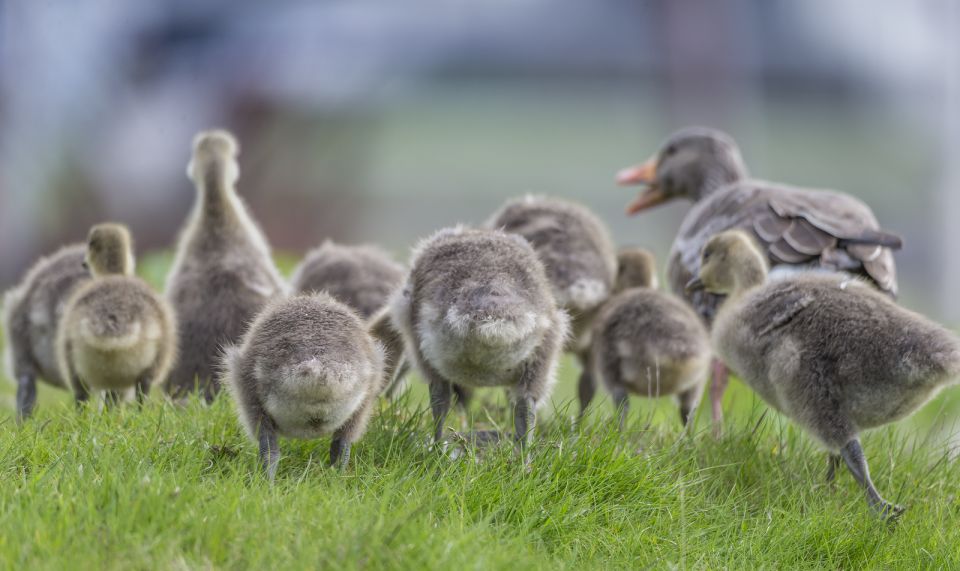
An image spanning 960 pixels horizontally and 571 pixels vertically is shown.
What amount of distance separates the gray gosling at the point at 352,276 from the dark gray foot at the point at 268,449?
71.7 inches

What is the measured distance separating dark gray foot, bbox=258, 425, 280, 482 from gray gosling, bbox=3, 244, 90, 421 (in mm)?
2524

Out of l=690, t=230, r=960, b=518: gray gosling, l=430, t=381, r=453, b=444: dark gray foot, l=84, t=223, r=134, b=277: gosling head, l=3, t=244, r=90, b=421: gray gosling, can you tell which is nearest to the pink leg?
l=690, t=230, r=960, b=518: gray gosling

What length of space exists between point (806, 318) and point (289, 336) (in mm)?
2379

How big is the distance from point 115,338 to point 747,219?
378 cm

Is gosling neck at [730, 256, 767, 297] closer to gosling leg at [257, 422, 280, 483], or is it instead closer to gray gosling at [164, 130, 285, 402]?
gosling leg at [257, 422, 280, 483]

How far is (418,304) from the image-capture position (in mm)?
4918

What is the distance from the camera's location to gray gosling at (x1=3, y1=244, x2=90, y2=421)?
6520 millimetres

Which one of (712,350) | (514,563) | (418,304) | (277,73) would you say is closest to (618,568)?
(514,563)

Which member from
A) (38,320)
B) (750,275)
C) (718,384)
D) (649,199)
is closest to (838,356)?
(750,275)

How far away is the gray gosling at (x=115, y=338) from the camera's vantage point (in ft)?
18.0

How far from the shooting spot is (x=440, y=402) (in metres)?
5.06

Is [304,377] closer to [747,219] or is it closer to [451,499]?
[451,499]

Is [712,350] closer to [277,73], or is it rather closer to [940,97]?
[277,73]

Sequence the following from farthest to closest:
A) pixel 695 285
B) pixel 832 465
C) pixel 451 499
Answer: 1. pixel 695 285
2. pixel 832 465
3. pixel 451 499
